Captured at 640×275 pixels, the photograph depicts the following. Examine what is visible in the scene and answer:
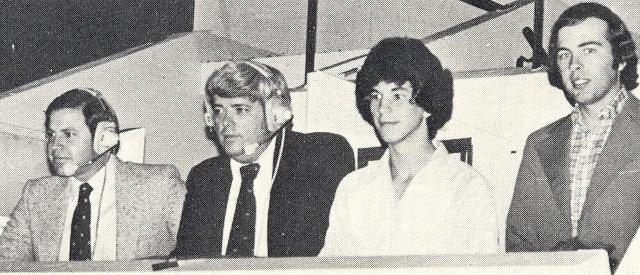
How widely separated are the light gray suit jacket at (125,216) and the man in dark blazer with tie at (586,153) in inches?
42.2

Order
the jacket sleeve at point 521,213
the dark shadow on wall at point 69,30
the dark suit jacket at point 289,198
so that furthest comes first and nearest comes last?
the dark shadow on wall at point 69,30, the dark suit jacket at point 289,198, the jacket sleeve at point 521,213

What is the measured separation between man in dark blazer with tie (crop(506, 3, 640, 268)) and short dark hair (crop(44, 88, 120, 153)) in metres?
1.37

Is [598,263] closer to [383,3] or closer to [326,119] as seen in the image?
[326,119]

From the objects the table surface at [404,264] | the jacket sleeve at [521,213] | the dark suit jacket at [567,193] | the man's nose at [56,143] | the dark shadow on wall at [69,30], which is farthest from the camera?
the dark shadow on wall at [69,30]

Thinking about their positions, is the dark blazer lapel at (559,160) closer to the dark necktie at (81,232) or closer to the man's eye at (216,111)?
the man's eye at (216,111)

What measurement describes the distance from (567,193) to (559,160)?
9 cm

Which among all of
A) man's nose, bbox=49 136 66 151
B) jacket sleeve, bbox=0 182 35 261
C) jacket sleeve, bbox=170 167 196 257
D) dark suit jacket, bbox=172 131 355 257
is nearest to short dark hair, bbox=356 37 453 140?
dark suit jacket, bbox=172 131 355 257

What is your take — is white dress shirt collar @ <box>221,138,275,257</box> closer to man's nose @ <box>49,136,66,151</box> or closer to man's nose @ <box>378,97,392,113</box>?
man's nose @ <box>378,97,392,113</box>

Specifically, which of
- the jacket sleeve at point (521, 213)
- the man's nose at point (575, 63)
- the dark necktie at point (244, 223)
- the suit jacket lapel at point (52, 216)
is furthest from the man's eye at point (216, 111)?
the man's nose at point (575, 63)

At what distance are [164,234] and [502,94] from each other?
1.12 meters

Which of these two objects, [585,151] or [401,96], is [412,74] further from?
[585,151]

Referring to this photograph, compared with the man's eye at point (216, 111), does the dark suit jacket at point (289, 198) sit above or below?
below

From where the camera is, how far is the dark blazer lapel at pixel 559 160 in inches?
81.0

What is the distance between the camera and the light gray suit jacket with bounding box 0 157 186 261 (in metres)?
2.54
